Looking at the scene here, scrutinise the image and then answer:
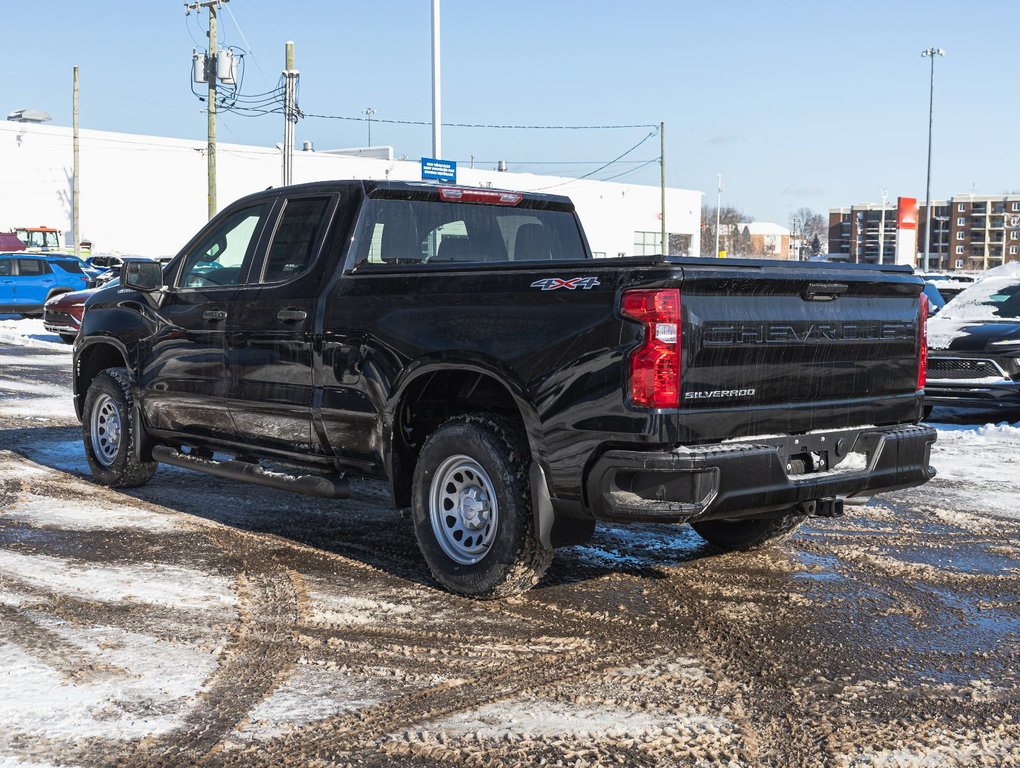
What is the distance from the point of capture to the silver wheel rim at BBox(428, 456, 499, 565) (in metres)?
5.69

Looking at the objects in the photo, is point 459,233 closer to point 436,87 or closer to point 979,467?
point 979,467

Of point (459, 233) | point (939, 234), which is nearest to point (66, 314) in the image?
point (459, 233)

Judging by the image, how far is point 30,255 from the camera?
96.8 feet

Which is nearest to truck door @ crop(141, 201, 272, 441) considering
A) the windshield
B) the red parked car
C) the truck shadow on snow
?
the truck shadow on snow

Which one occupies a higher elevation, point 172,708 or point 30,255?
point 30,255

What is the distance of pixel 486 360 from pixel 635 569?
1.64m

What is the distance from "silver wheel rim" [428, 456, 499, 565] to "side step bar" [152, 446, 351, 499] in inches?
29.4

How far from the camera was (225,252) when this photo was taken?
24.7 feet

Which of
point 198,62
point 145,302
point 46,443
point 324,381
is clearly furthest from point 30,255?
point 324,381

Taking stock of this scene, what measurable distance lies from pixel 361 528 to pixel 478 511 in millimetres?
1850

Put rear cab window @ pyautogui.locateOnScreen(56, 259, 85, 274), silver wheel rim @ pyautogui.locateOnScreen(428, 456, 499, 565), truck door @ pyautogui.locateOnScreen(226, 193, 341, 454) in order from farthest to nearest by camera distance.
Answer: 1. rear cab window @ pyautogui.locateOnScreen(56, 259, 85, 274)
2. truck door @ pyautogui.locateOnScreen(226, 193, 341, 454)
3. silver wheel rim @ pyautogui.locateOnScreen(428, 456, 499, 565)

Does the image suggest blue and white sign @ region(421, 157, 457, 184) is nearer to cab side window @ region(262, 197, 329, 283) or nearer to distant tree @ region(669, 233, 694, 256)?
cab side window @ region(262, 197, 329, 283)

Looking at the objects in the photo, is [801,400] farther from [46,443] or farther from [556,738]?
[46,443]

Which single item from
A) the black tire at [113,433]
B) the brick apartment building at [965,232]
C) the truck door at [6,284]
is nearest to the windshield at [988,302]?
the black tire at [113,433]
